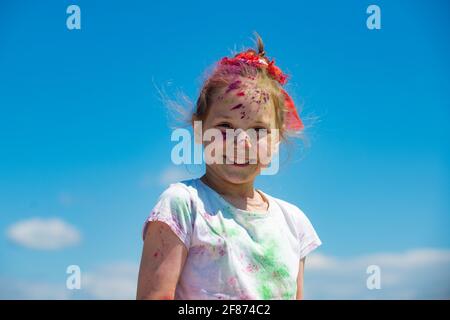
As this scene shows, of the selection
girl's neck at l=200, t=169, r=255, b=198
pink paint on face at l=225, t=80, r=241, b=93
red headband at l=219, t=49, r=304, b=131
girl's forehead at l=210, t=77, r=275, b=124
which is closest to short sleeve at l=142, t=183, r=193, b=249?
girl's neck at l=200, t=169, r=255, b=198

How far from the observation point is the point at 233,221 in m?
3.37

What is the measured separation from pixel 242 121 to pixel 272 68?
56 cm

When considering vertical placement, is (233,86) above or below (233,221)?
above

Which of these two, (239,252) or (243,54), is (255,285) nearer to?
(239,252)

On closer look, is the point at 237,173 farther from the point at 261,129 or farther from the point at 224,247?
the point at 224,247

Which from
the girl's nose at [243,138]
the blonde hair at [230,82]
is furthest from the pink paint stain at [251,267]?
the blonde hair at [230,82]

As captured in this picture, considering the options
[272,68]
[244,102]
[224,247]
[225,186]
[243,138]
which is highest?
[272,68]

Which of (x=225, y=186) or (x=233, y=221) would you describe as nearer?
(x=233, y=221)

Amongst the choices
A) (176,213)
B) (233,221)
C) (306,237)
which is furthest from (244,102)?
(306,237)

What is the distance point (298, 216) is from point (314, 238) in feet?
0.55

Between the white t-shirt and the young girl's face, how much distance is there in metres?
0.18

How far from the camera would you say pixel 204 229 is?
3225 mm
